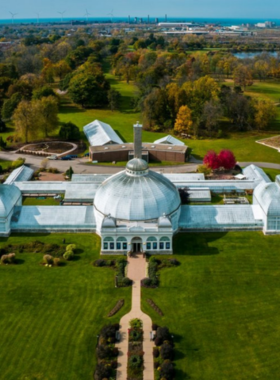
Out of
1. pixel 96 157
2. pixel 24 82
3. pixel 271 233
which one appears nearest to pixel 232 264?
pixel 271 233


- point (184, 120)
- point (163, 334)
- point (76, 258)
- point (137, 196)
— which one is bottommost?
point (76, 258)

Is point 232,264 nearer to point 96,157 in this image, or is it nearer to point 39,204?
point 39,204

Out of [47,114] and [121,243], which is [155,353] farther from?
[47,114]

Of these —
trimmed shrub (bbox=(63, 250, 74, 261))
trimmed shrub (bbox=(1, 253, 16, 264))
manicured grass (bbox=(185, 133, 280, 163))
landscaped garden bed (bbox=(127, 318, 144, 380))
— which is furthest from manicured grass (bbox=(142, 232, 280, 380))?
manicured grass (bbox=(185, 133, 280, 163))

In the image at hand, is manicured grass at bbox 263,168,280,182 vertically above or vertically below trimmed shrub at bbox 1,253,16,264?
Answer: below

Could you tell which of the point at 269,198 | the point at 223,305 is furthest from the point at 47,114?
the point at 223,305

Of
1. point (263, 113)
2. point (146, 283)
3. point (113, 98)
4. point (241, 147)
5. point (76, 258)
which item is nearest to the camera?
point (146, 283)

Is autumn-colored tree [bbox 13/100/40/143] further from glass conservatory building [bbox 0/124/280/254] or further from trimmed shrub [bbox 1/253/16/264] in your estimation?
trimmed shrub [bbox 1/253/16/264]
